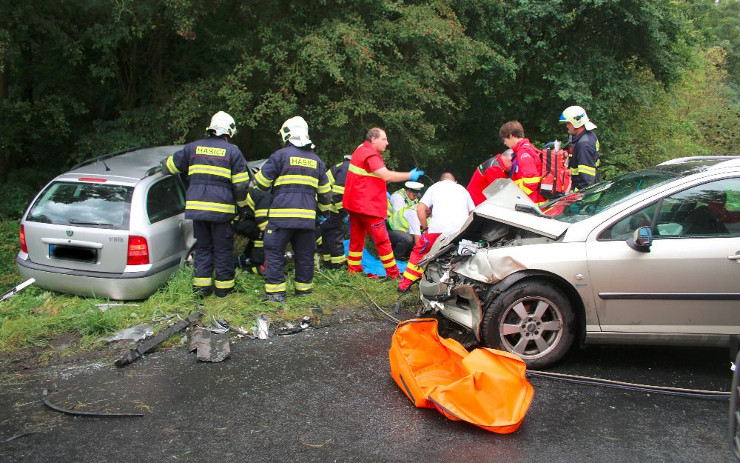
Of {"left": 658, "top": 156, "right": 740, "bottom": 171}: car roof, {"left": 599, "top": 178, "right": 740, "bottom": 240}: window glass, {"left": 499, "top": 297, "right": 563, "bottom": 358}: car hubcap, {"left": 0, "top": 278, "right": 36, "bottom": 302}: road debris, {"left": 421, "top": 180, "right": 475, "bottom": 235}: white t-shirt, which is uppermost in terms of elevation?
{"left": 658, "top": 156, "right": 740, "bottom": 171}: car roof

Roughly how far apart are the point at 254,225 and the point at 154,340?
7.04 ft

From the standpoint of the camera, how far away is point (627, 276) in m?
4.48

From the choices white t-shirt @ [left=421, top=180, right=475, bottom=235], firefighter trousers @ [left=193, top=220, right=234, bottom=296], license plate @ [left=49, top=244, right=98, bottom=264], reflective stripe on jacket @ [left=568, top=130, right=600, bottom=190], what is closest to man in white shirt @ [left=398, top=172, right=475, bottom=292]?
white t-shirt @ [left=421, top=180, right=475, bottom=235]

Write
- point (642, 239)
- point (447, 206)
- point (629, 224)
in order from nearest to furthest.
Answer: point (642, 239) → point (629, 224) → point (447, 206)

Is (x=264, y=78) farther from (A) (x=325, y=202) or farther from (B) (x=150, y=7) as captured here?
(A) (x=325, y=202)

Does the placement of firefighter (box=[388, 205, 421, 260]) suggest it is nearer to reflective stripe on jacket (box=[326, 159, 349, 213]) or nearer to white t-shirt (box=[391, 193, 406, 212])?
white t-shirt (box=[391, 193, 406, 212])

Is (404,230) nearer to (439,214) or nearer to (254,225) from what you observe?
(439,214)

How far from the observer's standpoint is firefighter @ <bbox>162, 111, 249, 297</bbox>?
611 centimetres

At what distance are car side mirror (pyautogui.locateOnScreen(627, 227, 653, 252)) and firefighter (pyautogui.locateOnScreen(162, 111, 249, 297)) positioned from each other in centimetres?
380

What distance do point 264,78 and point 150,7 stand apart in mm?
1834

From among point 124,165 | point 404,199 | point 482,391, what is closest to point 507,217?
point 482,391

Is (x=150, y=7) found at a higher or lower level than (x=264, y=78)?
higher

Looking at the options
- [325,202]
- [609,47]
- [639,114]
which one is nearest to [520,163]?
[325,202]

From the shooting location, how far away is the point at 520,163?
6.81 m
